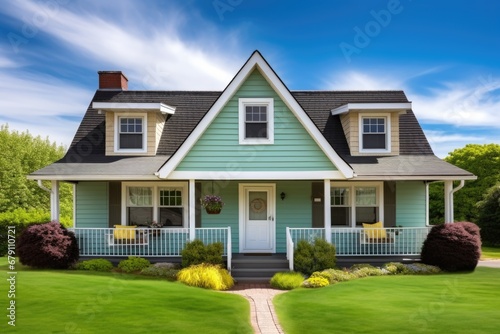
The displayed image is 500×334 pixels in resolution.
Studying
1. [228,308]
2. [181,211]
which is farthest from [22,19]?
[228,308]

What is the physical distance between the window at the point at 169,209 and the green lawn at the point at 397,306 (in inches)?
263

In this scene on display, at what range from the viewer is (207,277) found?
14406 mm

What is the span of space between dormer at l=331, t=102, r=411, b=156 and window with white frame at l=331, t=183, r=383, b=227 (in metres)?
1.54

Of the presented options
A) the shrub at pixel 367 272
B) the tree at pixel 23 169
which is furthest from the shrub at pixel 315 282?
the tree at pixel 23 169

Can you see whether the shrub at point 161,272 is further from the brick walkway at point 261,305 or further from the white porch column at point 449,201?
the white porch column at point 449,201

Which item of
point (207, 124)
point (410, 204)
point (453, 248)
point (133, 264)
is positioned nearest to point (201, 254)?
point (133, 264)

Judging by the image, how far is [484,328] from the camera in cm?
899

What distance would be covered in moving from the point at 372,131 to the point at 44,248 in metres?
13.6

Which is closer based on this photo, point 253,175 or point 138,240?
point 253,175

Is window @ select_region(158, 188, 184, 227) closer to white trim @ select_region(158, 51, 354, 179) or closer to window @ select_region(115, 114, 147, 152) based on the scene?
window @ select_region(115, 114, 147, 152)

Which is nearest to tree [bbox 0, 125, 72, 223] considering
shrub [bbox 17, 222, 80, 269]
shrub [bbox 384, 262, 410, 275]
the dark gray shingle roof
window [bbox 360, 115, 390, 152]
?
the dark gray shingle roof

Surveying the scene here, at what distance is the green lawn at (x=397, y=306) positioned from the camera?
30.7 feet

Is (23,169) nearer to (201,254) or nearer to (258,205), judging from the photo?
Result: (258,205)

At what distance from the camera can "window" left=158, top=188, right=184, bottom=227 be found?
18609 millimetres
